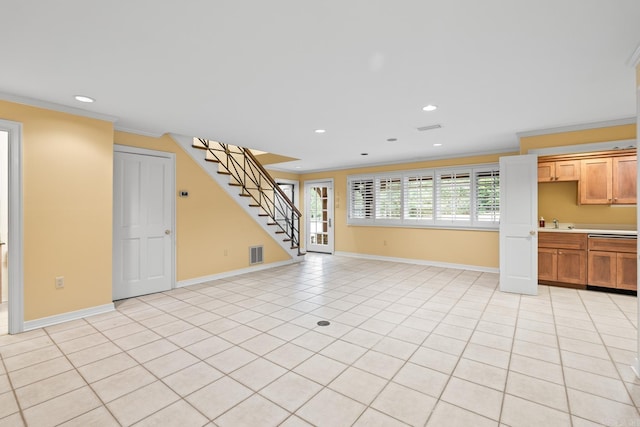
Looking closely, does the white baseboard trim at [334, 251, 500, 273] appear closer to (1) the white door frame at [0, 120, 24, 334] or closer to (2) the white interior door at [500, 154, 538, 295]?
(2) the white interior door at [500, 154, 538, 295]

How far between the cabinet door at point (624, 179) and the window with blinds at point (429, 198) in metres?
1.72

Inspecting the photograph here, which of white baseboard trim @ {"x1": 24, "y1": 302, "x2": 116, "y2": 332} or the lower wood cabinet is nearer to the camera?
white baseboard trim @ {"x1": 24, "y1": 302, "x2": 116, "y2": 332}

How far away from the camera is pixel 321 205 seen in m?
9.03

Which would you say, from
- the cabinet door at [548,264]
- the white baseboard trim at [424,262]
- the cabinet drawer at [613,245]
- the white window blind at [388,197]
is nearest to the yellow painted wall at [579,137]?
the cabinet drawer at [613,245]

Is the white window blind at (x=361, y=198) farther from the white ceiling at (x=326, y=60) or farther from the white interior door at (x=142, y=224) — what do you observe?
the white interior door at (x=142, y=224)

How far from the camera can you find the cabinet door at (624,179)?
451 cm

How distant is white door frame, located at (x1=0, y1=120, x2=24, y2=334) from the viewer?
3182 millimetres

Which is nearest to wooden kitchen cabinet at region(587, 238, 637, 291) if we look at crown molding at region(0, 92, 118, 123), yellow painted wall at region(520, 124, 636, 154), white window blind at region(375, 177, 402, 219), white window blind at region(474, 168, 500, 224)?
yellow painted wall at region(520, 124, 636, 154)

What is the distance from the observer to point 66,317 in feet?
11.7

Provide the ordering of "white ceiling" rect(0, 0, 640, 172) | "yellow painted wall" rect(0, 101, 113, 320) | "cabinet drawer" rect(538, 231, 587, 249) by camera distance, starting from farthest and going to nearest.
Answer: "cabinet drawer" rect(538, 231, 587, 249)
"yellow painted wall" rect(0, 101, 113, 320)
"white ceiling" rect(0, 0, 640, 172)

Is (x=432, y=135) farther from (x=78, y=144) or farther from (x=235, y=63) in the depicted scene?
(x=78, y=144)

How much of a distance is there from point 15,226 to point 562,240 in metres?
7.20

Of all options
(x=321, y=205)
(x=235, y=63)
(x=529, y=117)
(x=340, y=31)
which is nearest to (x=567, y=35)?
(x=340, y=31)

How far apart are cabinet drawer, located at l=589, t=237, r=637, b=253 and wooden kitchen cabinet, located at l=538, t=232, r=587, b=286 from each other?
0.33 feet
